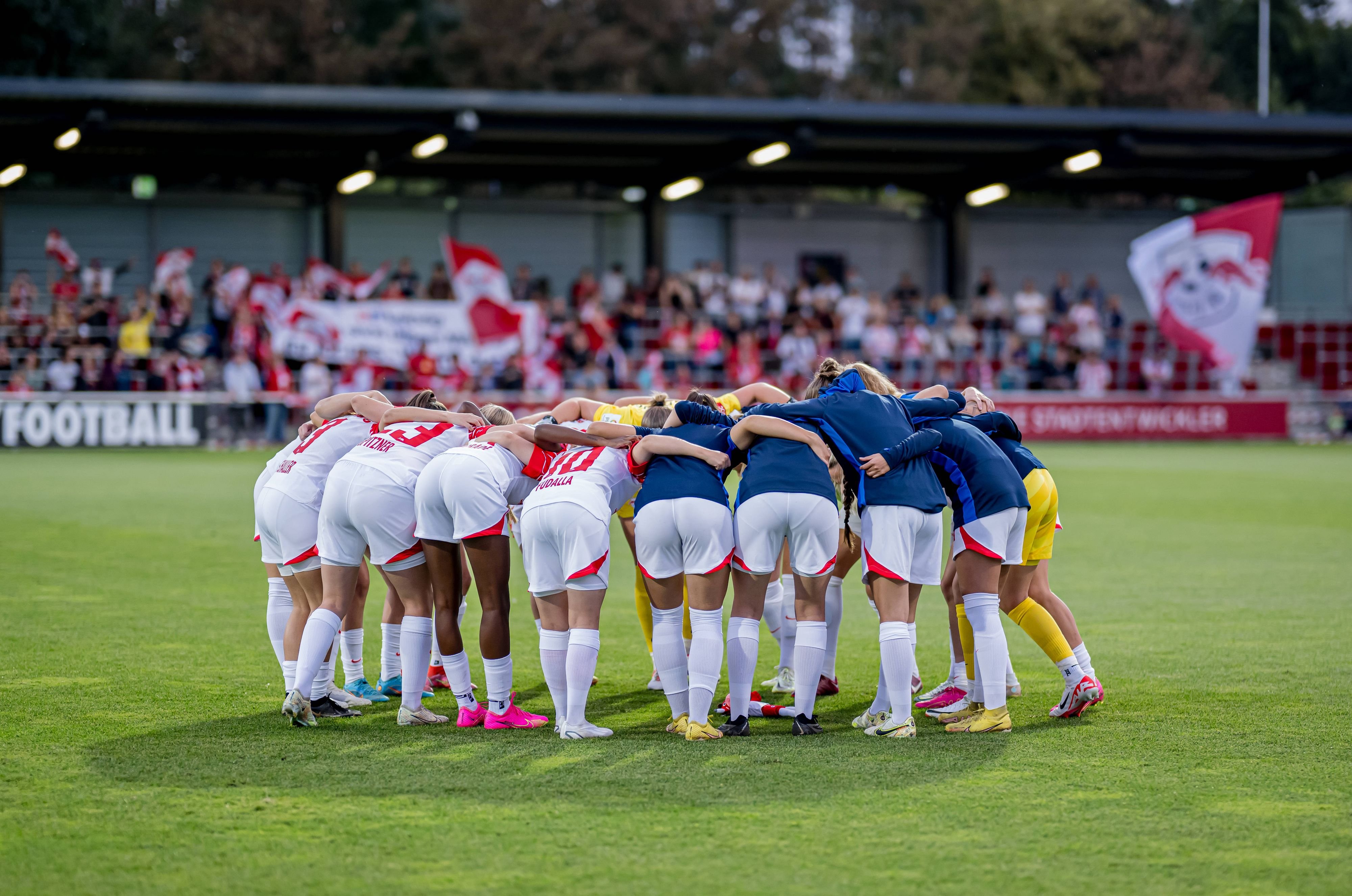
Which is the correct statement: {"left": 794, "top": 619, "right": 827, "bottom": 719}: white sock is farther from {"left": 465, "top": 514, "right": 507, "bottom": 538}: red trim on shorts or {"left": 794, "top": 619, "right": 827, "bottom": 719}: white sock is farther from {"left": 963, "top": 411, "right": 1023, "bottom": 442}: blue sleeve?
{"left": 465, "top": 514, "right": 507, "bottom": 538}: red trim on shorts

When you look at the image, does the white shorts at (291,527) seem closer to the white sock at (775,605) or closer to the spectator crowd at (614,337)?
the white sock at (775,605)

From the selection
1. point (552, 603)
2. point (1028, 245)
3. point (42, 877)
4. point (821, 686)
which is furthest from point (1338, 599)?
point (1028, 245)

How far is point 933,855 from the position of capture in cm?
491

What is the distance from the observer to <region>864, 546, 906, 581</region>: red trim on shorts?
6750 mm

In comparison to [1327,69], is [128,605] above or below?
below

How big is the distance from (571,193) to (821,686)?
3728 centimetres

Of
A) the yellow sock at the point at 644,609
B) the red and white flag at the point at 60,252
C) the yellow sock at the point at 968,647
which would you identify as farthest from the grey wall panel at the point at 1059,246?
the yellow sock at the point at 968,647

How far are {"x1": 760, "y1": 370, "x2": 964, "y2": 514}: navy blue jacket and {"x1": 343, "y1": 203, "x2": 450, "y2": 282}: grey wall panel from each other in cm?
3052

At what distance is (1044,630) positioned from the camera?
7207mm

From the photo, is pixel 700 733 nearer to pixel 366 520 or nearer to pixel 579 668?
pixel 579 668

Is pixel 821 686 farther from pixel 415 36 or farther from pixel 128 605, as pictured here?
pixel 415 36

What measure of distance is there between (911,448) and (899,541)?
46 cm

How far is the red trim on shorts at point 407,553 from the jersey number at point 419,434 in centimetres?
53

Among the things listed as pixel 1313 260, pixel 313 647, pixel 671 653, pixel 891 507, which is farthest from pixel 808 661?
pixel 1313 260
